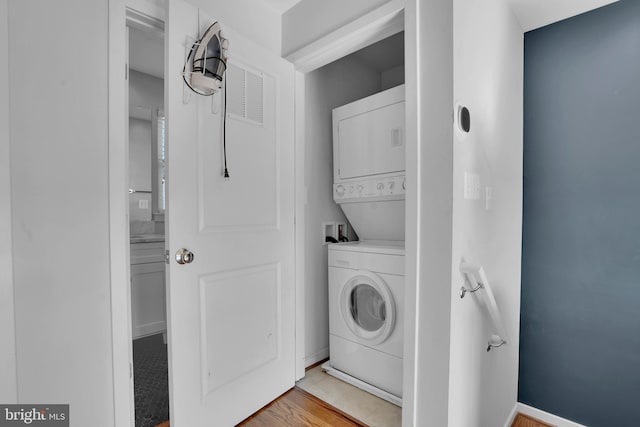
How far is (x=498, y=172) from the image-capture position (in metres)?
1.56

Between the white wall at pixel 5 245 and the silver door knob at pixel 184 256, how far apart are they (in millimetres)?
542

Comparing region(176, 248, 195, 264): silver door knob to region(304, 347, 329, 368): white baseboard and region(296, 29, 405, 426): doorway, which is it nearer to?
region(296, 29, 405, 426): doorway

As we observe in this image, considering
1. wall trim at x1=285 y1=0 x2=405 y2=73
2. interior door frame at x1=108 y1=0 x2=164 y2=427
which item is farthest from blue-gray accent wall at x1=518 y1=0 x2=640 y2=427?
interior door frame at x1=108 y1=0 x2=164 y2=427

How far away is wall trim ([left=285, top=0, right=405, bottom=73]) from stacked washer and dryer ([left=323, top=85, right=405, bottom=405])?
0.42 meters

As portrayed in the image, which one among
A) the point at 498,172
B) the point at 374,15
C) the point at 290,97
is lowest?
the point at 498,172

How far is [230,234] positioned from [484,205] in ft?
4.18

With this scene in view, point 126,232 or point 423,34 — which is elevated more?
point 423,34

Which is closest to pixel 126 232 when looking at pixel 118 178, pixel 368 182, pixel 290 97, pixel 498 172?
pixel 118 178

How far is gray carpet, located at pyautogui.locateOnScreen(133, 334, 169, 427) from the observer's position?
5.55ft

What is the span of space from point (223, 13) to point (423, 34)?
3.49ft

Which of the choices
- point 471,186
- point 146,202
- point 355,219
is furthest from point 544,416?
point 146,202

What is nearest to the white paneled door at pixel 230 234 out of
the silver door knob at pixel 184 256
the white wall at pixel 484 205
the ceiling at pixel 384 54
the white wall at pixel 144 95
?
the silver door knob at pixel 184 256

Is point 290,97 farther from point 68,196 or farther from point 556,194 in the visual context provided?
point 556,194

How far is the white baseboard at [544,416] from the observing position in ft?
5.65
